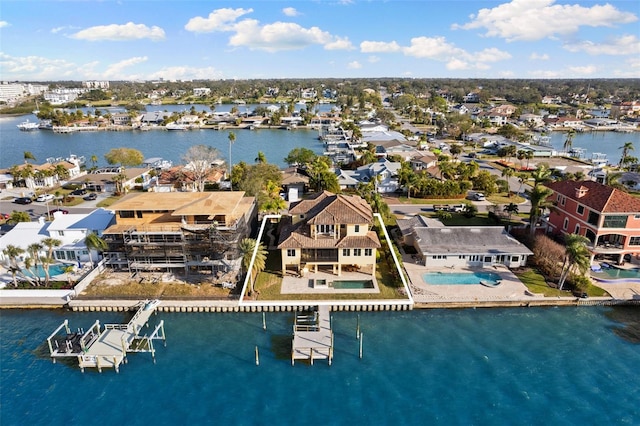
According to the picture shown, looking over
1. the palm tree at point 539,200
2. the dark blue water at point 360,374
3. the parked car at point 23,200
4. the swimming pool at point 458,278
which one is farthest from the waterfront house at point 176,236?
the parked car at point 23,200

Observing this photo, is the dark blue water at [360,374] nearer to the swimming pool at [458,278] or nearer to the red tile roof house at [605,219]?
the swimming pool at [458,278]

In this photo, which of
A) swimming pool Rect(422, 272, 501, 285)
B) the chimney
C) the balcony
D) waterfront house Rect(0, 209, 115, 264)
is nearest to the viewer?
the balcony

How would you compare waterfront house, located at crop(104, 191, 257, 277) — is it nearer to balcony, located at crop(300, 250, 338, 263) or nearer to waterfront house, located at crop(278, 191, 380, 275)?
waterfront house, located at crop(278, 191, 380, 275)

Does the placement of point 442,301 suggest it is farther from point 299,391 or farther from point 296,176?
point 296,176

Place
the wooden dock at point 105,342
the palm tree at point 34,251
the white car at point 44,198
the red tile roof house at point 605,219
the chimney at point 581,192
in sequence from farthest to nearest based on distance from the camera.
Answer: the white car at point 44,198
the chimney at point 581,192
the red tile roof house at point 605,219
the palm tree at point 34,251
the wooden dock at point 105,342

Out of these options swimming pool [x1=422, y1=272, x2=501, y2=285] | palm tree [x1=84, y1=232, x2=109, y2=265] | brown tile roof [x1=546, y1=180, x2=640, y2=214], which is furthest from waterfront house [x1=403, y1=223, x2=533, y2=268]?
palm tree [x1=84, y1=232, x2=109, y2=265]

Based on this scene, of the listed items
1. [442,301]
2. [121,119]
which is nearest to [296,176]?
[442,301]
